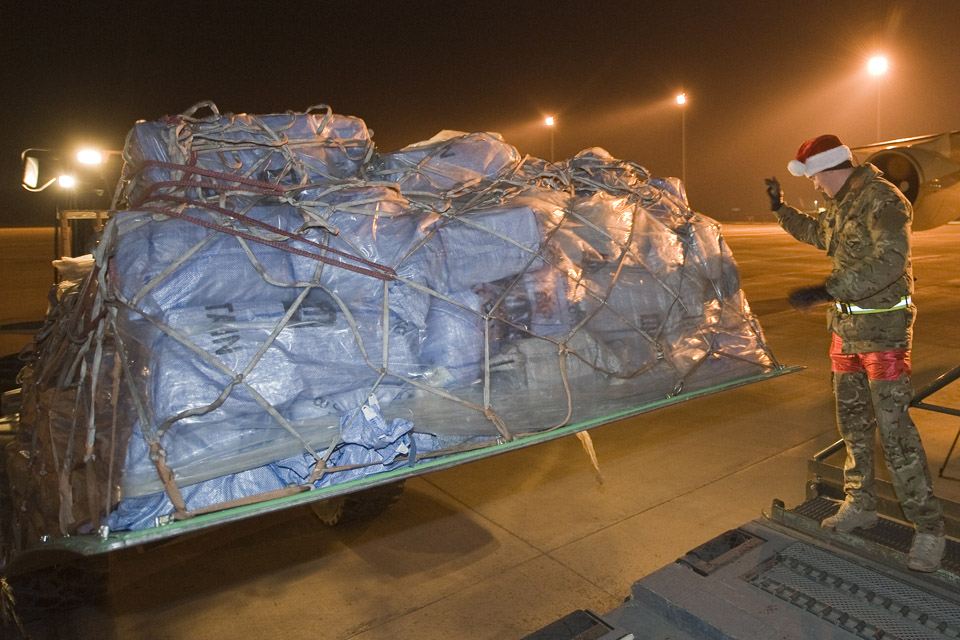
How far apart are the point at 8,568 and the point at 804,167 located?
3549 millimetres

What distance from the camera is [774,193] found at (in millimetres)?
3262

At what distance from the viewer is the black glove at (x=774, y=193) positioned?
323 cm

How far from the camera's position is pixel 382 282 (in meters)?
2.38

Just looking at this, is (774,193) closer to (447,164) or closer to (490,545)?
(447,164)

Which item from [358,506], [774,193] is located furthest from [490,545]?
[774,193]

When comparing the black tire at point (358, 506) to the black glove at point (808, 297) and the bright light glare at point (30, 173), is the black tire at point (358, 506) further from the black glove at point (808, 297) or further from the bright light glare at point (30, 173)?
the bright light glare at point (30, 173)

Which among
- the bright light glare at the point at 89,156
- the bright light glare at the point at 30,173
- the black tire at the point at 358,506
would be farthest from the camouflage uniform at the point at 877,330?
the bright light glare at the point at 89,156

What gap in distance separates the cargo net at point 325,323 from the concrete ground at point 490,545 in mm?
1203

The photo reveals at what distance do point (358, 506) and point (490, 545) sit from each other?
2.63ft

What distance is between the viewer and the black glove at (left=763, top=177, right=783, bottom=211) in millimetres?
3227

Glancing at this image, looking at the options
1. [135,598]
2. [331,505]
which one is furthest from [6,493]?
[331,505]

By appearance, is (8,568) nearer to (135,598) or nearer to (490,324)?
(135,598)

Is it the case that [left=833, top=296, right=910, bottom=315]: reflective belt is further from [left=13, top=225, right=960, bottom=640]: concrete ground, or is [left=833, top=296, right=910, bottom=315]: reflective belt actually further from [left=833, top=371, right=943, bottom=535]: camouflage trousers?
[left=13, top=225, right=960, bottom=640]: concrete ground

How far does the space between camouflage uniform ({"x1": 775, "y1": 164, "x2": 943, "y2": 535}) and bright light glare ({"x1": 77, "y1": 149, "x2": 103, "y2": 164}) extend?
539cm
